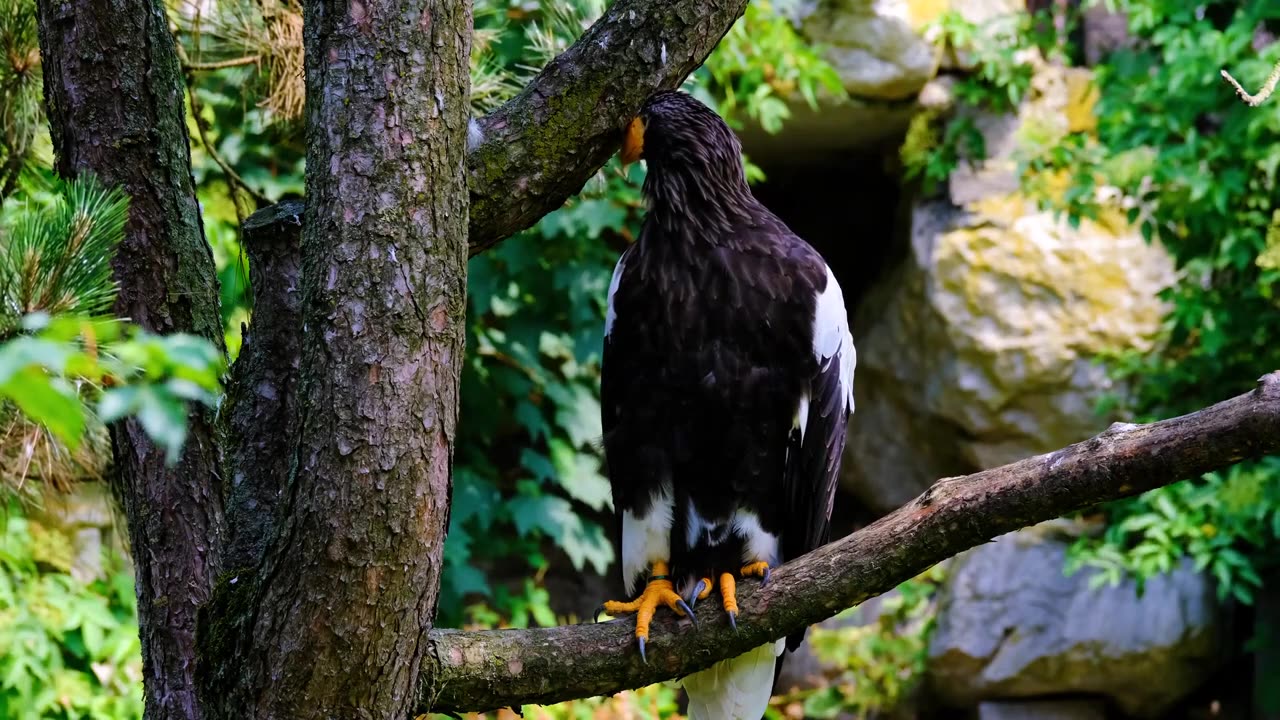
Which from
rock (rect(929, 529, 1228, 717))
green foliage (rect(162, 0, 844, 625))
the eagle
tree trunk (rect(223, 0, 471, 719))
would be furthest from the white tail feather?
rock (rect(929, 529, 1228, 717))

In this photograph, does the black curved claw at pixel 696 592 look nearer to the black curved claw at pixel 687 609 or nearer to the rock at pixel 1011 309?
the black curved claw at pixel 687 609

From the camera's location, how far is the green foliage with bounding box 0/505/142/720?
3270 millimetres

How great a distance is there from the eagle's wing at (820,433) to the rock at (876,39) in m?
3.02

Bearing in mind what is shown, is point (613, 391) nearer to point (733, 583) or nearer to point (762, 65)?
point (733, 583)

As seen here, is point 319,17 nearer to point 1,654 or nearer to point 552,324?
point 1,654

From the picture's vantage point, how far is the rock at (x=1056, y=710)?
4609 mm

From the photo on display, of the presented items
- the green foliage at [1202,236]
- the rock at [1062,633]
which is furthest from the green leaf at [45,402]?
the rock at [1062,633]

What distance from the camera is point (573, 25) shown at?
113 inches

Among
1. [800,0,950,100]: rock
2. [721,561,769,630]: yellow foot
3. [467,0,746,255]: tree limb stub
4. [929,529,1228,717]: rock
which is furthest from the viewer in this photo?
[800,0,950,100]: rock

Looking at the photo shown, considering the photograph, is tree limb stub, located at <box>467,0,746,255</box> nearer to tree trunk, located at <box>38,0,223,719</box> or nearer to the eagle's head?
the eagle's head

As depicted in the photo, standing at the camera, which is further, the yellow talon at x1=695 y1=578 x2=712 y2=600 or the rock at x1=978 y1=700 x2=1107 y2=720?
the rock at x1=978 y1=700 x2=1107 y2=720

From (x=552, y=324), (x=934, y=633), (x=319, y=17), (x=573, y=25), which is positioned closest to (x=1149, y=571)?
(x=934, y=633)

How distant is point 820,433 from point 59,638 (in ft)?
8.11

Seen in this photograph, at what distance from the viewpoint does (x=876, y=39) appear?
197 inches
